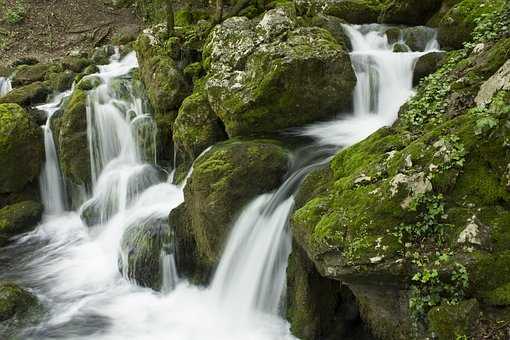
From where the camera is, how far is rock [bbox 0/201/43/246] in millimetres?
10843

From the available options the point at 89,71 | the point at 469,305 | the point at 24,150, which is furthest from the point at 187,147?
the point at 89,71

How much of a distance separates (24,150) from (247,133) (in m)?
7.03

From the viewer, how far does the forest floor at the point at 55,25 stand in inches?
819

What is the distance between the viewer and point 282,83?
26.2ft

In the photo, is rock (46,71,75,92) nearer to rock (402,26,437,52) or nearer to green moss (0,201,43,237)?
green moss (0,201,43,237)

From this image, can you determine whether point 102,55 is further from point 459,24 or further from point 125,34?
point 459,24

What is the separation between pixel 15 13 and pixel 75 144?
1405 cm

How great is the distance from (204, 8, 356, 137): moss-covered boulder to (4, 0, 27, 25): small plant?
17321mm

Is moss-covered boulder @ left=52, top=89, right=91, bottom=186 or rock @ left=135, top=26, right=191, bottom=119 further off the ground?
rock @ left=135, top=26, right=191, bottom=119

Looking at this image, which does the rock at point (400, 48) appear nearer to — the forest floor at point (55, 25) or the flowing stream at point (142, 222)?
the flowing stream at point (142, 222)

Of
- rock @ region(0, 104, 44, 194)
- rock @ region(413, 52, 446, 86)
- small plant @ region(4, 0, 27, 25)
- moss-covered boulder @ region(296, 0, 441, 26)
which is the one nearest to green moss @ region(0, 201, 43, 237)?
rock @ region(0, 104, 44, 194)

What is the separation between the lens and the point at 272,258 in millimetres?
6207

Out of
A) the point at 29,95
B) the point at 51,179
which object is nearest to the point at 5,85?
the point at 29,95

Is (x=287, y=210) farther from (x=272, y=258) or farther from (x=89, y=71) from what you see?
(x=89, y=71)
